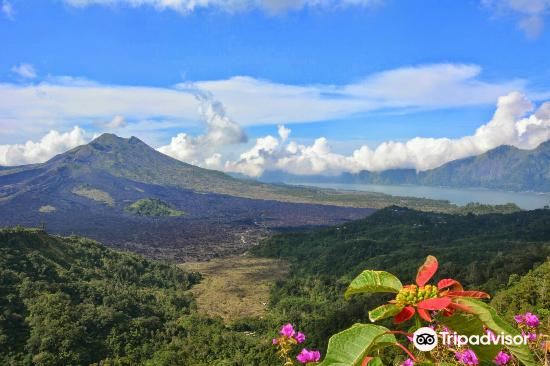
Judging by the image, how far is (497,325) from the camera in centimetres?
133

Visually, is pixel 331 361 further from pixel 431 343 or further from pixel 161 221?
pixel 161 221

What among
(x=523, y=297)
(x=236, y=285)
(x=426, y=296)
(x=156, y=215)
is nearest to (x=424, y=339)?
(x=426, y=296)

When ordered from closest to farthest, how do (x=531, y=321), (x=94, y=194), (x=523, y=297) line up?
(x=531, y=321), (x=523, y=297), (x=94, y=194)

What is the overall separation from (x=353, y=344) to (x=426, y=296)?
0.92 feet

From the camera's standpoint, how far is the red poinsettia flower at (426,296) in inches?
54.1

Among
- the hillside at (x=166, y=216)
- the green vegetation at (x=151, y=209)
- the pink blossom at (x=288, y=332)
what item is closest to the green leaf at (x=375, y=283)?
the pink blossom at (x=288, y=332)

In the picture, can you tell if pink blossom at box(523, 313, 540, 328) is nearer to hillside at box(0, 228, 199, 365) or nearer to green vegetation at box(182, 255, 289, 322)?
hillside at box(0, 228, 199, 365)

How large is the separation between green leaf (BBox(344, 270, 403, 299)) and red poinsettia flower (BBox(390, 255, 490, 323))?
0.16ft

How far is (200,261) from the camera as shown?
7794 centimetres

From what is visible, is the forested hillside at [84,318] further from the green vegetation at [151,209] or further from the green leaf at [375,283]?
the green vegetation at [151,209]

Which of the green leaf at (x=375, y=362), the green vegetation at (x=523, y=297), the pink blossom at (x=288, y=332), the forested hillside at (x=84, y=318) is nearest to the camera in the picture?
the green leaf at (x=375, y=362)

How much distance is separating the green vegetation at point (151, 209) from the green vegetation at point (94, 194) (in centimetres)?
1965

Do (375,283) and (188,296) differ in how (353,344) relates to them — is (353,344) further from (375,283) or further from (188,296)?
(188,296)

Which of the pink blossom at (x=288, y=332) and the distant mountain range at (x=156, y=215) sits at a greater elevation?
the pink blossom at (x=288, y=332)
